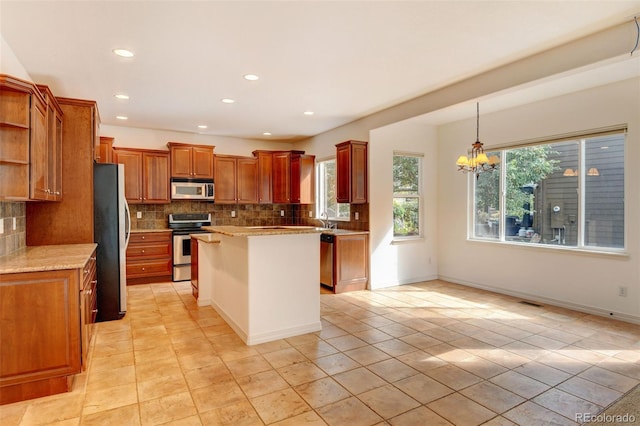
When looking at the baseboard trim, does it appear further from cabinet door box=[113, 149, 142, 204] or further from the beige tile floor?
cabinet door box=[113, 149, 142, 204]

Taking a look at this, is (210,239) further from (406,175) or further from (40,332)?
(406,175)

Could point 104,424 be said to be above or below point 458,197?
below

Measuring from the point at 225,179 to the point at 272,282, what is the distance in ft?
12.4

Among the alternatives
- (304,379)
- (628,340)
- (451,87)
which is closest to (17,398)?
(304,379)

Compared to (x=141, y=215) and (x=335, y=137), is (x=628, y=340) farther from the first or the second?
(x=141, y=215)

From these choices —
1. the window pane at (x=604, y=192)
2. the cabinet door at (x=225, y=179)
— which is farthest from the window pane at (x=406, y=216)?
the cabinet door at (x=225, y=179)

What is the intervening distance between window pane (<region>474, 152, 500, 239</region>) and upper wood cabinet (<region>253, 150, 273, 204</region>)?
3.82 metres

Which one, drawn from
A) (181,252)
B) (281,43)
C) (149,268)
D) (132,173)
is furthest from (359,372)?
(132,173)

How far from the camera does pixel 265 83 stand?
4035 mm

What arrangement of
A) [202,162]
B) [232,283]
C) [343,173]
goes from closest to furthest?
[232,283]
[343,173]
[202,162]

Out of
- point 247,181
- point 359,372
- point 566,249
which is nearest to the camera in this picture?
point 359,372

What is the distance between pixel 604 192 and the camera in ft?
13.8

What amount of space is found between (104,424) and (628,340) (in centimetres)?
450

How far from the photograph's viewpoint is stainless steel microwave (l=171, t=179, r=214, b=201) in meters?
6.32
